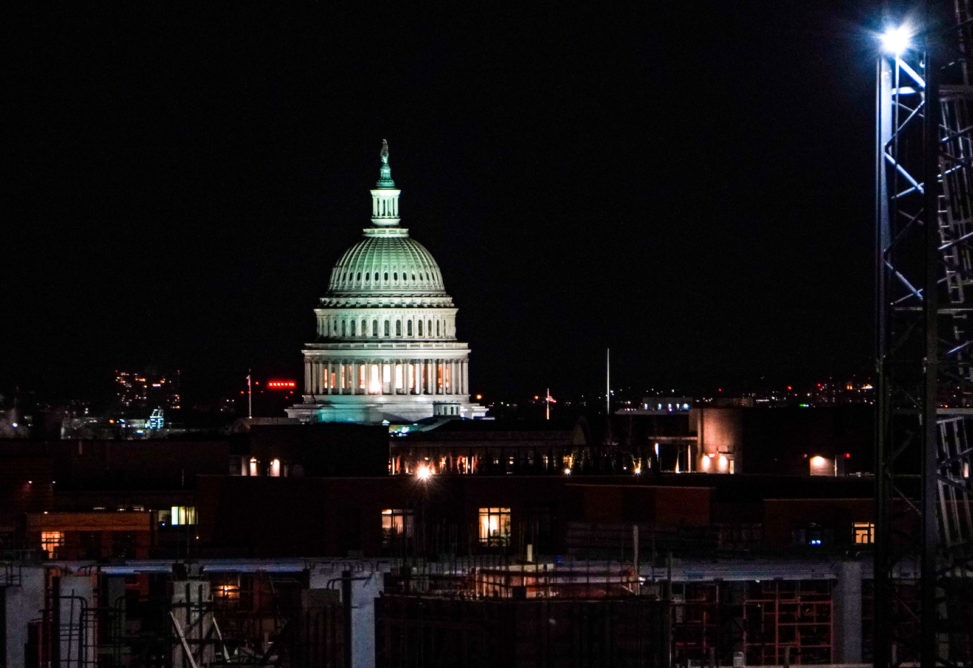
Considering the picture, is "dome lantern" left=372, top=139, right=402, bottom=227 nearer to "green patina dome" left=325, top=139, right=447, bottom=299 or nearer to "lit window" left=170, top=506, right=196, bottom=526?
"green patina dome" left=325, top=139, right=447, bottom=299

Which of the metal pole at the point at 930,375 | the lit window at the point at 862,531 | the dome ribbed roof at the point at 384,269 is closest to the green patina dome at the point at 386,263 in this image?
the dome ribbed roof at the point at 384,269

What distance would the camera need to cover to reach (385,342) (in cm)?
18375

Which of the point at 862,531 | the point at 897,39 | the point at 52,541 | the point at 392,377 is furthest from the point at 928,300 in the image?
the point at 392,377

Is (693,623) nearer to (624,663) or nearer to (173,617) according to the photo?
(624,663)

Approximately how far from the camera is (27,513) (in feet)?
318

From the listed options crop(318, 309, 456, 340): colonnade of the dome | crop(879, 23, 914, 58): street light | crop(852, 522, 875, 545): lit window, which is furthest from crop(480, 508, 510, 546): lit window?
crop(318, 309, 456, 340): colonnade of the dome

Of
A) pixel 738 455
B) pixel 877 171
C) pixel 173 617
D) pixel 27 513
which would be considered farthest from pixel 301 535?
pixel 877 171

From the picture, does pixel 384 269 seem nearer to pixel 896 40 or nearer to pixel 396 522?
pixel 396 522

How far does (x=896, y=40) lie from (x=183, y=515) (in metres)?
65.7

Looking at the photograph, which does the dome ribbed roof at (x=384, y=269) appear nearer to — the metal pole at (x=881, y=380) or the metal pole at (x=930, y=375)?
the metal pole at (x=881, y=380)

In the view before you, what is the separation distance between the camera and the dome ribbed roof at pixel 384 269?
185750 mm

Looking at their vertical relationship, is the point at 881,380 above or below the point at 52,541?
above

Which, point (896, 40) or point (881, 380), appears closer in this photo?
point (896, 40)

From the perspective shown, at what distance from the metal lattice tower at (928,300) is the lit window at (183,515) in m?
61.7
